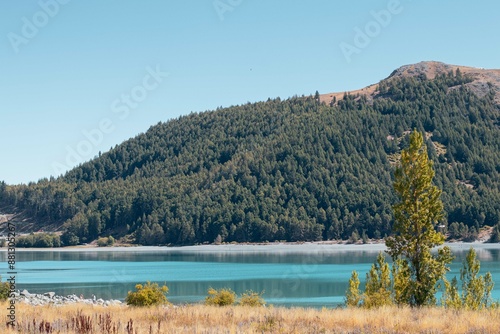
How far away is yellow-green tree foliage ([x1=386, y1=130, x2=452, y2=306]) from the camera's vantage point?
3791cm

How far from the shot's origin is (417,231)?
3847cm

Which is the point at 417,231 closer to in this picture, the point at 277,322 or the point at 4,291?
the point at 277,322

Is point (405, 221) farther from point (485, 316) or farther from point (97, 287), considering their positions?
point (97, 287)

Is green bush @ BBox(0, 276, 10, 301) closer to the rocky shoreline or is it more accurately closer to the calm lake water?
the rocky shoreline

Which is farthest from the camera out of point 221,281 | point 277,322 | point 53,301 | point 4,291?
point 221,281

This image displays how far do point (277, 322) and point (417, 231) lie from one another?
13.4 m

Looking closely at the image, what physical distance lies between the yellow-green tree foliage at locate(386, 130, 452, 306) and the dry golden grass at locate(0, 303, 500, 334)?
705cm

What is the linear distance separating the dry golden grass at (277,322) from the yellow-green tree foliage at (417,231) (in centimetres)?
705

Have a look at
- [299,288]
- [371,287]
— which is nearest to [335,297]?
[299,288]

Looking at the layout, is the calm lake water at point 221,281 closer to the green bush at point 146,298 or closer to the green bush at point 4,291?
the green bush at point 4,291

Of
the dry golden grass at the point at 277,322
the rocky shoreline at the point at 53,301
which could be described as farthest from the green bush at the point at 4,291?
the dry golden grass at the point at 277,322

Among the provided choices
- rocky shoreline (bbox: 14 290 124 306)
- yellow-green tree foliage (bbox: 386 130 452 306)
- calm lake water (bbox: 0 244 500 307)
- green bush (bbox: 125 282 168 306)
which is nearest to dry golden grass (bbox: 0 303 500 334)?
yellow-green tree foliage (bbox: 386 130 452 306)

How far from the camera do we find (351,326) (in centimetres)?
2695

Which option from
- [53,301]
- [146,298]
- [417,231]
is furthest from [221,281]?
[417,231]
